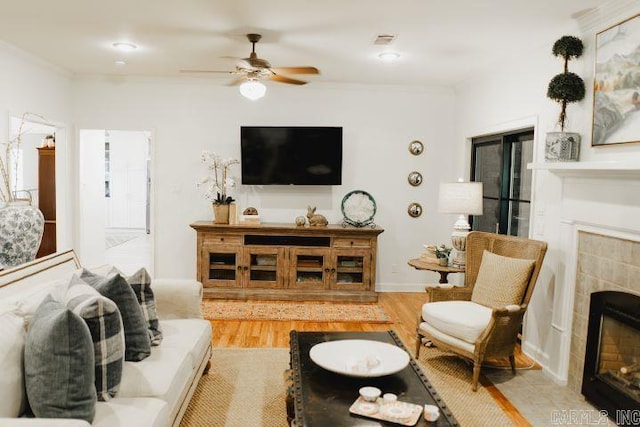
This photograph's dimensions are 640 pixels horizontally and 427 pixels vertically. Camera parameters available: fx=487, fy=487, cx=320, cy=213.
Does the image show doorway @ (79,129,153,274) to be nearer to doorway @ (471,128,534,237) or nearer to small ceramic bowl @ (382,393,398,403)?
doorway @ (471,128,534,237)

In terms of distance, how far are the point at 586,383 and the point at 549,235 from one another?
1.10 meters

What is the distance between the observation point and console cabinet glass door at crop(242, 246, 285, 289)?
18.0 feet

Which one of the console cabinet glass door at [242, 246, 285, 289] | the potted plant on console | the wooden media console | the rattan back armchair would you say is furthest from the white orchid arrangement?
the rattan back armchair

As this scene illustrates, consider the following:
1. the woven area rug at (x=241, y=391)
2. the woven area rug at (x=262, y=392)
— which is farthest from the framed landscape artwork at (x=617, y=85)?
the woven area rug at (x=241, y=391)

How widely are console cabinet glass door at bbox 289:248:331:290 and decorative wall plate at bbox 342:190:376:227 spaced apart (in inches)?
25.3

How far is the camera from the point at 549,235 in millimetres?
3730

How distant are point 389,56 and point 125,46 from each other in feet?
7.89

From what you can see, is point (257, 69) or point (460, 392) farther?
point (257, 69)

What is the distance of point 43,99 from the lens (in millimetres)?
5133

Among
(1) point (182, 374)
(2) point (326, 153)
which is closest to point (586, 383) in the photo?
(1) point (182, 374)

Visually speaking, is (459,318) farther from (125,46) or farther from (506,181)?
(125,46)

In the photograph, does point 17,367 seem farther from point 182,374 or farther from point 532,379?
point 532,379

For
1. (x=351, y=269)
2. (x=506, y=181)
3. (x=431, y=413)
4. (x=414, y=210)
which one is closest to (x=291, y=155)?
(x=351, y=269)

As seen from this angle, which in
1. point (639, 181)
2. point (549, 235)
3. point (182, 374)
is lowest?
point (182, 374)
